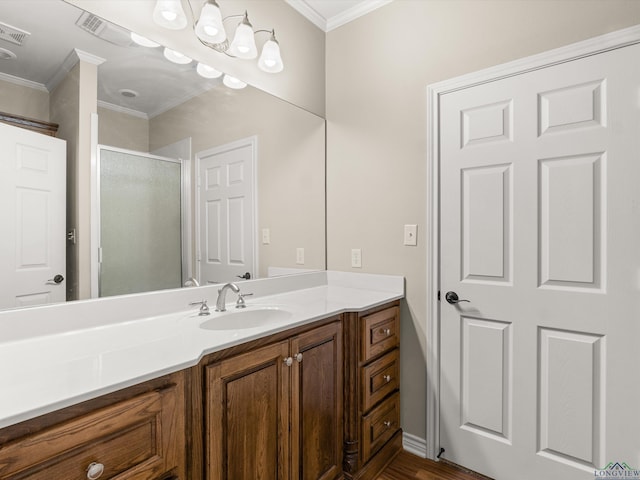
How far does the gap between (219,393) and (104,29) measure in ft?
4.60

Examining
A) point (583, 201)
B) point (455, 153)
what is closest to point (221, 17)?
point (455, 153)

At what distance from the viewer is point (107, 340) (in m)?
1.14

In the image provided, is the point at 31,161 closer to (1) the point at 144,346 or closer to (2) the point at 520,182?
(1) the point at 144,346

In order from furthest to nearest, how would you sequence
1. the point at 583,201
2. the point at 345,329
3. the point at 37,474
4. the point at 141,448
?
the point at 345,329 → the point at 583,201 → the point at 141,448 → the point at 37,474

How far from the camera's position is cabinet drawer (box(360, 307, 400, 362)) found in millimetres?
1642

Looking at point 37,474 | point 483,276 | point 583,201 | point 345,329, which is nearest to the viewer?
point 37,474

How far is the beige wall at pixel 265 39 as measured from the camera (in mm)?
1385

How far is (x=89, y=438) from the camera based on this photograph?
78 centimetres

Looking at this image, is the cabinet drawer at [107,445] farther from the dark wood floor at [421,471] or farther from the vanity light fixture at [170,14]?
the vanity light fixture at [170,14]

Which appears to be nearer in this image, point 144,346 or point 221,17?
point 144,346

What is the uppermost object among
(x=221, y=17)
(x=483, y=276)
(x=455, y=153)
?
(x=221, y=17)

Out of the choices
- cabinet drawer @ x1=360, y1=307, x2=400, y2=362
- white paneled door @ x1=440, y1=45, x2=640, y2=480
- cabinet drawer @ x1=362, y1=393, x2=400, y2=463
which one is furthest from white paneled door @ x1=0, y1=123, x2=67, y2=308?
white paneled door @ x1=440, y1=45, x2=640, y2=480

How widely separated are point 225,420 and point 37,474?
0.49m

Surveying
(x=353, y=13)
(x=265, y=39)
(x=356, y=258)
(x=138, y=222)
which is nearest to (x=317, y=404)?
(x=356, y=258)
